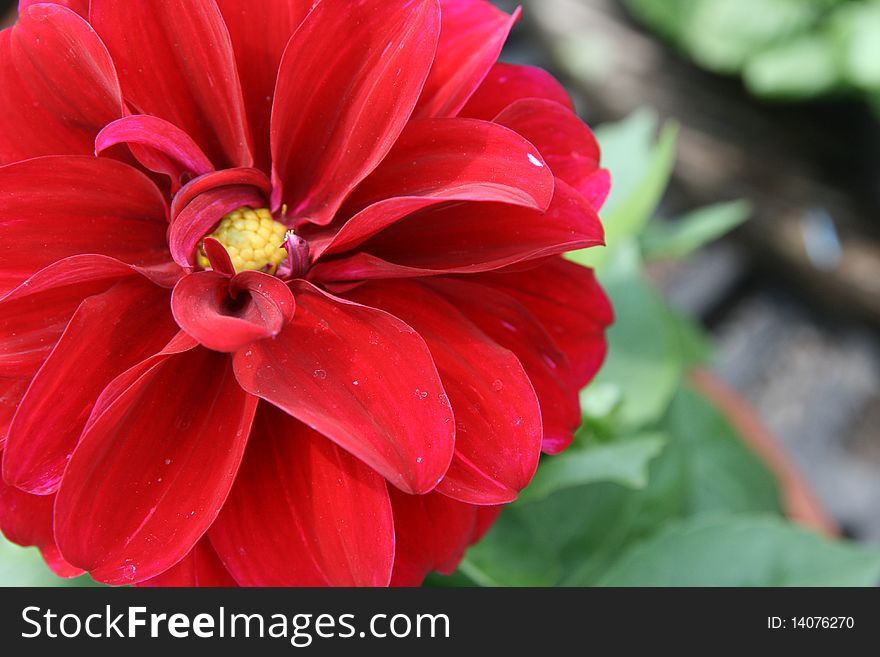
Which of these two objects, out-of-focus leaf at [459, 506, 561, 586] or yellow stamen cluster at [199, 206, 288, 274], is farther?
out-of-focus leaf at [459, 506, 561, 586]

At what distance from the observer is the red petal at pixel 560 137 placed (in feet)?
0.88

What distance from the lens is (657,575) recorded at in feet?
1.33

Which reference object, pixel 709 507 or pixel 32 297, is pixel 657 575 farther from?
pixel 32 297

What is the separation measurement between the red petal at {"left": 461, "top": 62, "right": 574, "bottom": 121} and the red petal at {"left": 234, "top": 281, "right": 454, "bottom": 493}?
82 millimetres

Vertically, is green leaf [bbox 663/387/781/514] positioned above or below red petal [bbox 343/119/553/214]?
above

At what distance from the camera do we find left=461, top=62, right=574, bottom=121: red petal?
28 centimetres

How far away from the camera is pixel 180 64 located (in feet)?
0.85

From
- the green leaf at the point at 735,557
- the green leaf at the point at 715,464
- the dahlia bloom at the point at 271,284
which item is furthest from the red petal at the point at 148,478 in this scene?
the green leaf at the point at 715,464

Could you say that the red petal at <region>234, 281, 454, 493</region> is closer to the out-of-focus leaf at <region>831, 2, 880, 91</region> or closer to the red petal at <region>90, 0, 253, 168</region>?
the red petal at <region>90, 0, 253, 168</region>

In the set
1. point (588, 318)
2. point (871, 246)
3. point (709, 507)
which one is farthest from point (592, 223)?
point (871, 246)

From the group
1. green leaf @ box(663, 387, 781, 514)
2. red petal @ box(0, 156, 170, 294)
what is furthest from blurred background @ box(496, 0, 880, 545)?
red petal @ box(0, 156, 170, 294)

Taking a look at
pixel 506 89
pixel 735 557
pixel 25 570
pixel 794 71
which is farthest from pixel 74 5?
pixel 794 71

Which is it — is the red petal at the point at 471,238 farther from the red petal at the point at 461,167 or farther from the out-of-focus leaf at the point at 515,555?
the out-of-focus leaf at the point at 515,555

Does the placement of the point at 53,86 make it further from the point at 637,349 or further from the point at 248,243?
the point at 637,349
